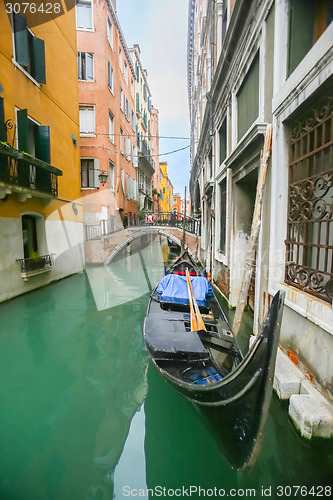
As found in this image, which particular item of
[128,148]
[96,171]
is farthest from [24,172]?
[128,148]

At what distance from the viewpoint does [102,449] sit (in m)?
2.18

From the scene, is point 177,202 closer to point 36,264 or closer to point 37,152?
point 37,152

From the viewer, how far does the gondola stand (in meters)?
1.50

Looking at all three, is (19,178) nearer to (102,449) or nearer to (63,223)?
(63,223)

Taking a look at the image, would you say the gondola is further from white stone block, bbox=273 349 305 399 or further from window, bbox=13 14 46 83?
window, bbox=13 14 46 83

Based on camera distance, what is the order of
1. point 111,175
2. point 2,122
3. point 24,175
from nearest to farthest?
point 2,122
point 24,175
point 111,175

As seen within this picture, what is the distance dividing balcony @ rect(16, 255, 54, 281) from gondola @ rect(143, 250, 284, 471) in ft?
12.4

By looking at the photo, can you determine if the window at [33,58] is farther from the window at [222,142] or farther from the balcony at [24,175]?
the window at [222,142]

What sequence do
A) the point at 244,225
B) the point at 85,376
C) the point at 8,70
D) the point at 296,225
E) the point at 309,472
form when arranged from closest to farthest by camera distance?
the point at 309,472, the point at 296,225, the point at 85,376, the point at 244,225, the point at 8,70

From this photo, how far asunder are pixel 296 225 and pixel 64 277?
7.87m

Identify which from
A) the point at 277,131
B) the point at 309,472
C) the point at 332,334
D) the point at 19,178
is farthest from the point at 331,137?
the point at 19,178

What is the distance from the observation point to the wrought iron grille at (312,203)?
2.26m

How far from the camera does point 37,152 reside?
6930mm

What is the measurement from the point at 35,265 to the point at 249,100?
242 inches
